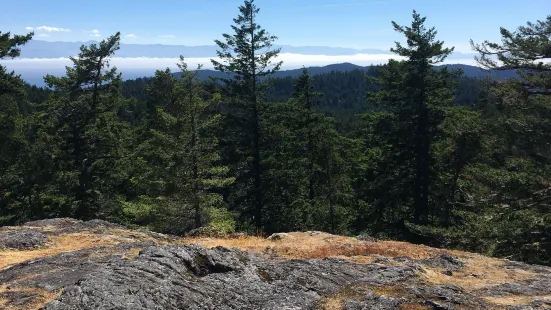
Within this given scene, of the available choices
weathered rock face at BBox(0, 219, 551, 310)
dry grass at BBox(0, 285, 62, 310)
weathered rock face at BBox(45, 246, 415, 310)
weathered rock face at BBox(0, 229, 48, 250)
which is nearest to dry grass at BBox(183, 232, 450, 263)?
weathered rock face at BBox(0, 219, 551, 310)

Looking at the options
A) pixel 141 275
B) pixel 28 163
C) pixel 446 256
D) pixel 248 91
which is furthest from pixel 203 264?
pixel 28 163

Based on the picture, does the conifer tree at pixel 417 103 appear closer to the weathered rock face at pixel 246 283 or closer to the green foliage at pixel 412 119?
the green foliage at pixel 412 119

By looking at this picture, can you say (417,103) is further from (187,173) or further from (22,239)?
(22,239)

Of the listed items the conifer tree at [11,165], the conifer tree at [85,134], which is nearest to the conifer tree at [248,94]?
the conifer tree at [85,134]

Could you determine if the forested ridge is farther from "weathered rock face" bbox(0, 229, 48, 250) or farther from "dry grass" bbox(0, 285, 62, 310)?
"dry grass" bbox(0, 285, 62, 310)

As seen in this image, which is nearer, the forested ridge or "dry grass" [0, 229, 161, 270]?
"dry grass" [0, 229, 161, 270]

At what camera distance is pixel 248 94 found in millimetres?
30156

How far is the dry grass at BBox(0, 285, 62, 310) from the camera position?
27.0 feet

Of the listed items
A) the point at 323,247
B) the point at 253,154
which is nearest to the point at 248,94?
the point at 253,154

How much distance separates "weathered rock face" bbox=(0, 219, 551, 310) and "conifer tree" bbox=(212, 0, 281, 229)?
1750cm

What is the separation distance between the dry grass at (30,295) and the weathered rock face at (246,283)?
2cm

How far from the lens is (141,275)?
8.82m

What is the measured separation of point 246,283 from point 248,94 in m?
22.0

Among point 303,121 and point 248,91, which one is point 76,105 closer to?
point 248,91
